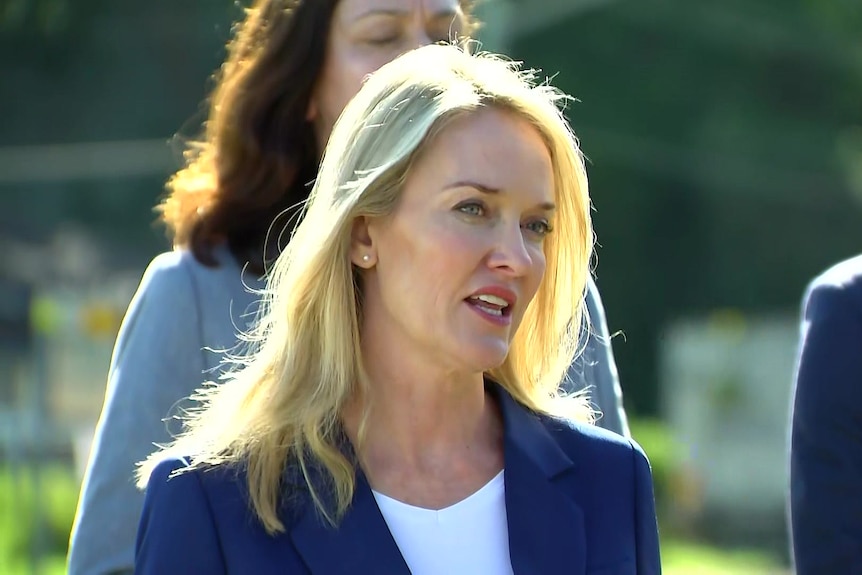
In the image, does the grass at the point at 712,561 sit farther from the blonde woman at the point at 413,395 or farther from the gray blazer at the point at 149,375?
the blonde woman at the point at 413,395

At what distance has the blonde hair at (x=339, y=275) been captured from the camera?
2.50m

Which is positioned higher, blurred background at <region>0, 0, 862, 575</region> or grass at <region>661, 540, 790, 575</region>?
blurred background at <region>0, 0, 862, 575</region>

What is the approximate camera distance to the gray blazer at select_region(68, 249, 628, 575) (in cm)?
295

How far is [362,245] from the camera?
2.61 meters

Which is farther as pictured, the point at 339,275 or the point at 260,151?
the point at 260,151

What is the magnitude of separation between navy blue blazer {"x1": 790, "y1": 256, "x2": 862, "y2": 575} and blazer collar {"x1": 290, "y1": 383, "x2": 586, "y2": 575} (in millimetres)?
690

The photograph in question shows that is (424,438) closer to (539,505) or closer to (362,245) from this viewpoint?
(539,505)

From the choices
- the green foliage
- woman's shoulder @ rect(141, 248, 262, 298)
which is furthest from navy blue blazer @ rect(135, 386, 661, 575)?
the green foliage

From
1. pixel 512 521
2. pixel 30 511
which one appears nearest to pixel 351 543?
pixel 512 521

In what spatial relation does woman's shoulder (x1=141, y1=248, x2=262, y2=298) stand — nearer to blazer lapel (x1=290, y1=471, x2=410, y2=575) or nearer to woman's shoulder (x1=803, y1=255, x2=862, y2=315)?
blazer lapel (x1=290, y1=471, x2=410, y2=575)

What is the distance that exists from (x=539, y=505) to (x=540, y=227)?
17.4 inches

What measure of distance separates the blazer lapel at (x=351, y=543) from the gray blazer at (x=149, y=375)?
2.03 feet

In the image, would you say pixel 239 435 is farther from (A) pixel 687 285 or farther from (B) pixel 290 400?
(A) pixel 687 285

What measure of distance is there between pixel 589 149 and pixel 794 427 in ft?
66.5
